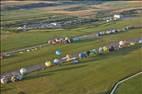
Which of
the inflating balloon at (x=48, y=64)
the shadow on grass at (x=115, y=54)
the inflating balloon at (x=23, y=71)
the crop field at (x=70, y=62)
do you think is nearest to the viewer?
the crop field at (x=70, y=62)

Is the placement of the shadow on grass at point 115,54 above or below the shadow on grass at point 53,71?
above

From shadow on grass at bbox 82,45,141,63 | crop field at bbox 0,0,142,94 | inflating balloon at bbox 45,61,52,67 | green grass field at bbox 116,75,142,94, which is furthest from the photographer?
shadow on grass at bbox 82,45,141,63

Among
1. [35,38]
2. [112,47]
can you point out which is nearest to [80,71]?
[112,47]

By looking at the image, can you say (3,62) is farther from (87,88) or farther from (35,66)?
(87,88)

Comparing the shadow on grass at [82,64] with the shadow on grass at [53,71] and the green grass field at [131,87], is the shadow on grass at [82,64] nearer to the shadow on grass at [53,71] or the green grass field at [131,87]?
the shadow on grass at [53,71]

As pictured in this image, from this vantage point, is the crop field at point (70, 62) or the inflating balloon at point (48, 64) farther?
the inflating balloon at point (48, 64)

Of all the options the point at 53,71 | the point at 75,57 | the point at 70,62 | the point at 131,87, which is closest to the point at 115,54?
the point at 75,57

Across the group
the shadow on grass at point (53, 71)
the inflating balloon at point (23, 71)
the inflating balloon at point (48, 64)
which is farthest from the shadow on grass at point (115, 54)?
the inflating balloon at point (23, 71)

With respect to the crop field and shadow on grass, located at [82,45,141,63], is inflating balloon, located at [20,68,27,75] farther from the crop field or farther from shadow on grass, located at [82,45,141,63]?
shadow on grass, located at [82,45,141,63]

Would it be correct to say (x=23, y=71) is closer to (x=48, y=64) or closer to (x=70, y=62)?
(x=48, y=64)

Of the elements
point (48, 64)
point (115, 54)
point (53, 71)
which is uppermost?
point (115, 54)

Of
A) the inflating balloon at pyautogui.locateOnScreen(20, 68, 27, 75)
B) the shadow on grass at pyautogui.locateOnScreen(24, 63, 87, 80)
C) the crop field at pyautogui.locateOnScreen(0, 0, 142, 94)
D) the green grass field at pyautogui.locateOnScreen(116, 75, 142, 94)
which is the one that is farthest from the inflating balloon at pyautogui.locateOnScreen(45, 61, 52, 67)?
the green grass field at pyautogui.locateOnScreen(116, 75, 142, 94)

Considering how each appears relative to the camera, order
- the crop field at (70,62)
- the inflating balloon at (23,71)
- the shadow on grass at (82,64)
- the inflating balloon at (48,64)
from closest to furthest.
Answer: the crop field at (70,62)
the shadow on grass at (82,64)
the inflating balloon at (23,71)
the inflating balloon at (48,64)
